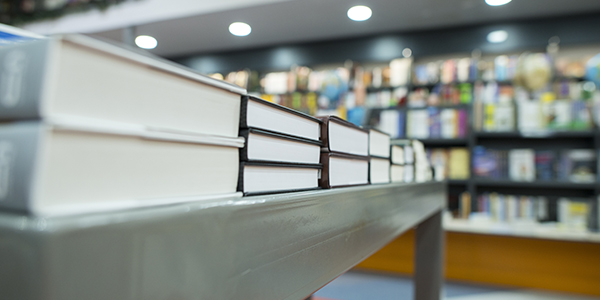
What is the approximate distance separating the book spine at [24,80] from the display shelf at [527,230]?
122 inches

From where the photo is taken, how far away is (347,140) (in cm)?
51

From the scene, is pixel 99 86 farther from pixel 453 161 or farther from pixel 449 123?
pixel 453 161

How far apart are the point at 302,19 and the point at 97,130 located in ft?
14.7

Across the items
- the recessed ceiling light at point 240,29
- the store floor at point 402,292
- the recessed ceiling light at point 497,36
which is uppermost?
the recessed ceiling light at point 240,29

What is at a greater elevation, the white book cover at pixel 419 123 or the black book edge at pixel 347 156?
the white book cover at pixel 419 123

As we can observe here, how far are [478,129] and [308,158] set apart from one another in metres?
3.78

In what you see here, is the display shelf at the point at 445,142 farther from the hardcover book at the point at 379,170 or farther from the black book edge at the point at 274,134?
the black book edge at the point at 274,134

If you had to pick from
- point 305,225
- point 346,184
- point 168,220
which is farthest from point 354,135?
point 168,220

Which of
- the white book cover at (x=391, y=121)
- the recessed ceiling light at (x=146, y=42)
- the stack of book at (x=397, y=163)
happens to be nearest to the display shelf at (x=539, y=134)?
the white book cover at (x=391, y=121)

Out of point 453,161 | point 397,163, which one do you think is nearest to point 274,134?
point 397,163

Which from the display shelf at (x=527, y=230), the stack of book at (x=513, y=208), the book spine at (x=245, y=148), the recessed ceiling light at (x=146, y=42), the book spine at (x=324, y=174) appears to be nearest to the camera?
the book spine at (x=245, y=148)

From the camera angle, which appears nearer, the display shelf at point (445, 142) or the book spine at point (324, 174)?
the book spine at point (324, 174)

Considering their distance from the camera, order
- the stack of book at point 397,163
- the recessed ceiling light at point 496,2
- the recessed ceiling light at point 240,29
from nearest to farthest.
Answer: the stack of book at point 397,163 < the recessed ceiling light at point 496,2 < the recessed ceiling light at point 240,29

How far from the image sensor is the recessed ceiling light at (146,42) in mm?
5055
